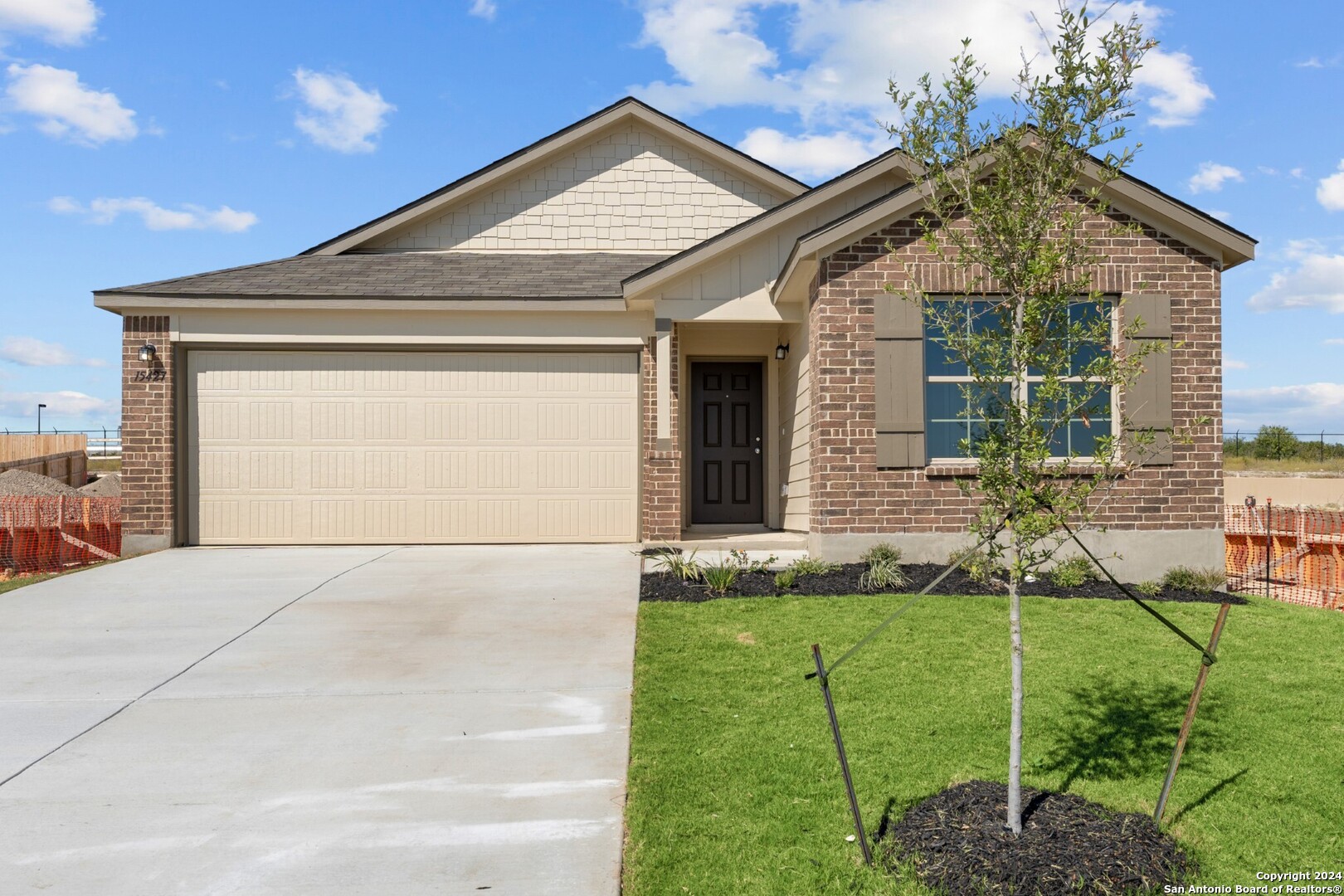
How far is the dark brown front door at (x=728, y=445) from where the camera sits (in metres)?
14.0

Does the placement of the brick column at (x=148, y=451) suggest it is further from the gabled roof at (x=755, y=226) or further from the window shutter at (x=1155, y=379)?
the window shutter at (x=1155, y=379)

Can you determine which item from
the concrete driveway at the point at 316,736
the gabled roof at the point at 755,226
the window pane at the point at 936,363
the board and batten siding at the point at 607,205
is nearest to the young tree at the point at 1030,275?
the concrete driveway at the point at 316,736

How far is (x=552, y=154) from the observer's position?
14711 millimetres

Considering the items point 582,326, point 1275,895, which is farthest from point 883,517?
point 1275,895

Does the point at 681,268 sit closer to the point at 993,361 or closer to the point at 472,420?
the point at 472,420

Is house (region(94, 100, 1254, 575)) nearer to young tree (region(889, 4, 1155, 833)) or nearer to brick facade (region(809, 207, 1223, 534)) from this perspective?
brick facade (region(809, 207, 1223, 534))

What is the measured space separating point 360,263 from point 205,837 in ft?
36.7

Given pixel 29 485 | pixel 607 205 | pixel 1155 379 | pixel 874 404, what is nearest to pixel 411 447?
pixel 607 205

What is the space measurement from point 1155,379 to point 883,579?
11.8 ft

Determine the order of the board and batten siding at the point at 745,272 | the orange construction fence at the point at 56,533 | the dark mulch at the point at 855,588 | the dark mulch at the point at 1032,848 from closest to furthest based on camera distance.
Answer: the dark mulch at the point at 1032,848
the dark mulch at the point at 855,588
the orange construction fence at the point at 56,533
the board and batten siding at the point at 745,272

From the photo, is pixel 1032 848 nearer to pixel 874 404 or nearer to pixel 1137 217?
pixel 874 404

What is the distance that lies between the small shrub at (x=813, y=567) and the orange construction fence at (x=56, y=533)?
8.39m

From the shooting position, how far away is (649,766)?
4730mm

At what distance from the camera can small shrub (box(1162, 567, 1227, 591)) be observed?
9.45m
